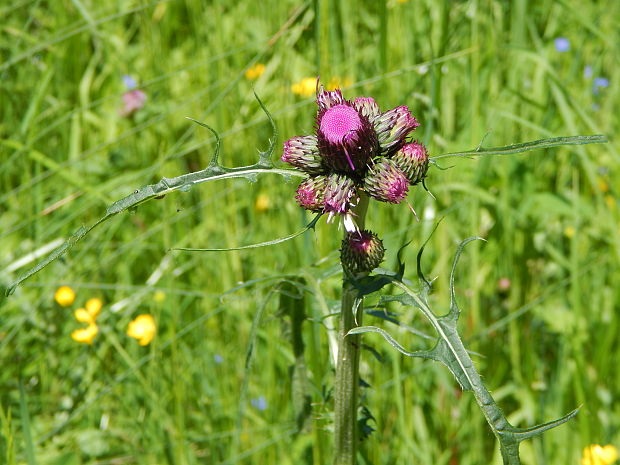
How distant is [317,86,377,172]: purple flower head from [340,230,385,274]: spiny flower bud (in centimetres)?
9

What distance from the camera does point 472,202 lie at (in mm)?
2033

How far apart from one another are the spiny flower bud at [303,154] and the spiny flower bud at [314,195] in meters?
0.03

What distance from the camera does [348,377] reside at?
1067mm

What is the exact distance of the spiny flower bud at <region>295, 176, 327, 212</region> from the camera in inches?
39.3

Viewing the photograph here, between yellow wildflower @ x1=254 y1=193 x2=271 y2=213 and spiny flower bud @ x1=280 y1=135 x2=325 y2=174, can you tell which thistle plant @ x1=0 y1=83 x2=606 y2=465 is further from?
yellow wildflower @ x1=254 y1=193 x2=271 y2=213

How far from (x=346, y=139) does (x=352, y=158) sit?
0.03 metres

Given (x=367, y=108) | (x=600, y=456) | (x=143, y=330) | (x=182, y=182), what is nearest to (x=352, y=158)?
(x=367, y=108)

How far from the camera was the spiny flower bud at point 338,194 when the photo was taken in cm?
97

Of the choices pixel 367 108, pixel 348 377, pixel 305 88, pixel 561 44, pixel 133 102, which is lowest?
pixel 348 377

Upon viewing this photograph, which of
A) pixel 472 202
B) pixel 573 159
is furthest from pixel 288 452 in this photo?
pixel 573 159

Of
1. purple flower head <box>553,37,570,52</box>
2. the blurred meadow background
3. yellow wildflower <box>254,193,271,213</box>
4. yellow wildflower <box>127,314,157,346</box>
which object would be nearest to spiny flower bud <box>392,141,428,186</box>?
the blurred meadow background

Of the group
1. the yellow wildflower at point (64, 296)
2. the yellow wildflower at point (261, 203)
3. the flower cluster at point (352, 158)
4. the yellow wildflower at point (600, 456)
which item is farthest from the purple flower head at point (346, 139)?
the yellow wildflower at point (261, 203)

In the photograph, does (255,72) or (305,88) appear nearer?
(305,88)

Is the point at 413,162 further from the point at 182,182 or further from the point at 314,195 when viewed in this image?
the point at 182,182
